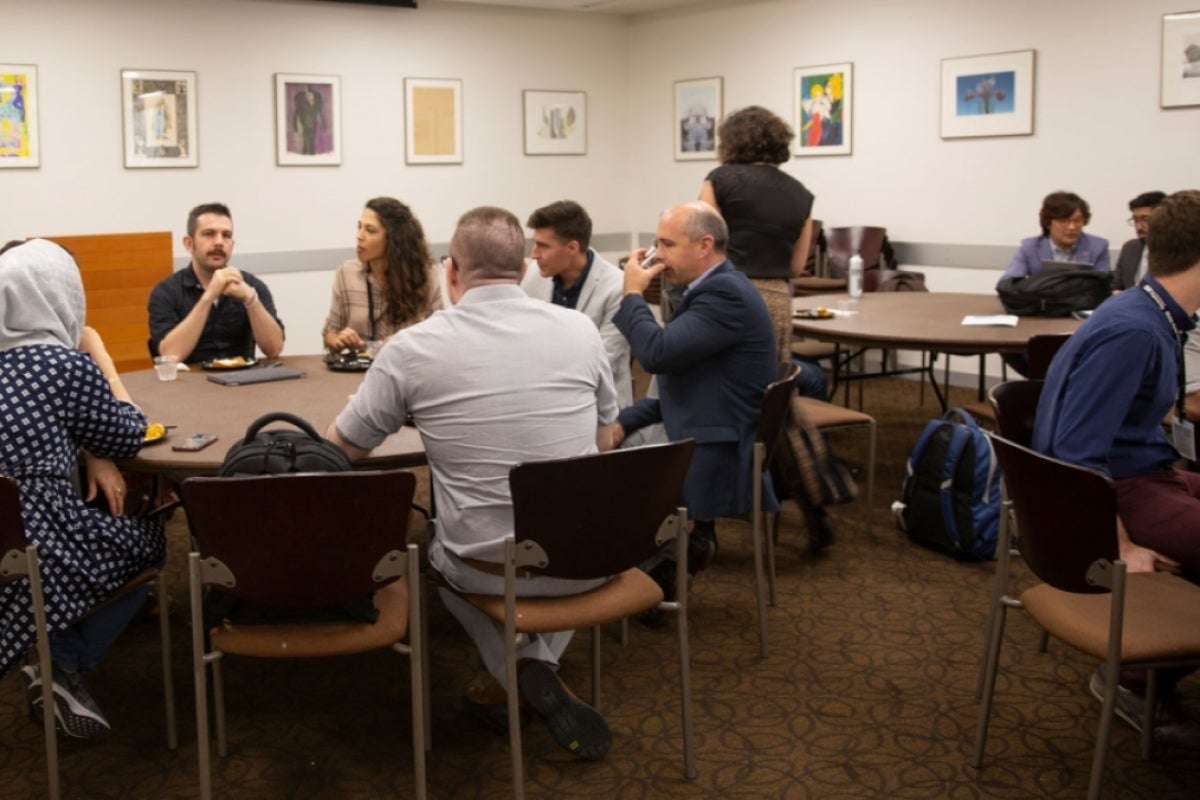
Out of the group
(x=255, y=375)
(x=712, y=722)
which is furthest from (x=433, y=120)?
(x=712, y=722)

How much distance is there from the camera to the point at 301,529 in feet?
8.13

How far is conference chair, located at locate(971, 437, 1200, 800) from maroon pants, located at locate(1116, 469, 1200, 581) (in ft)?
0.31

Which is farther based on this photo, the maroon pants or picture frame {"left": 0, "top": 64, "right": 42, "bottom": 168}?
picture frame {"left": 0, "top": 64, "right": 42, "bottom": 168}

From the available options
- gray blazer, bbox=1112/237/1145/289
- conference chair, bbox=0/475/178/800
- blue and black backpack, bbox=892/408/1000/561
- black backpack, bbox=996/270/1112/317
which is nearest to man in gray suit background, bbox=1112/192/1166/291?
gray blazer, bbox=1112/237/1145/289

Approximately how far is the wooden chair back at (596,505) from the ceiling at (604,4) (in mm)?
7125

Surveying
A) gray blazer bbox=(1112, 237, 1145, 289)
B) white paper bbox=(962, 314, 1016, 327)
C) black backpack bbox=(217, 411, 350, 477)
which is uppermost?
gray blazer bbox=(1112, 237, 1145, 289)

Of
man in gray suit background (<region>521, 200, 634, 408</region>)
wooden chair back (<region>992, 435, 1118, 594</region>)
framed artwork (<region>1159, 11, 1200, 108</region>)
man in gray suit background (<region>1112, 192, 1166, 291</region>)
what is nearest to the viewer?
wooden chair back (<region>992, 435, 1118, 594</region>)

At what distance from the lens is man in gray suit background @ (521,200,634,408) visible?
4.26m

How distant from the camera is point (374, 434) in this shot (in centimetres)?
293

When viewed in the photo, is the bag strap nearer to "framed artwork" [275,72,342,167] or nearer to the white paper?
the white paper

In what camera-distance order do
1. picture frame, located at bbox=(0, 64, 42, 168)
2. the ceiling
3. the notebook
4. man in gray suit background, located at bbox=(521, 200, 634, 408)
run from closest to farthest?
the notebook < man in gray suit background, located at bbox=(521, 200, 634, 408) < picture frame, located at bbox=(0, 64, 42, 168) < the ceiling

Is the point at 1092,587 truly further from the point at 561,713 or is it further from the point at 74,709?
the point at 74,709

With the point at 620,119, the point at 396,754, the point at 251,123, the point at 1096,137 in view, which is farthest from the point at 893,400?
the point at 396,754

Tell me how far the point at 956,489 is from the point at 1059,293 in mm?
1400
